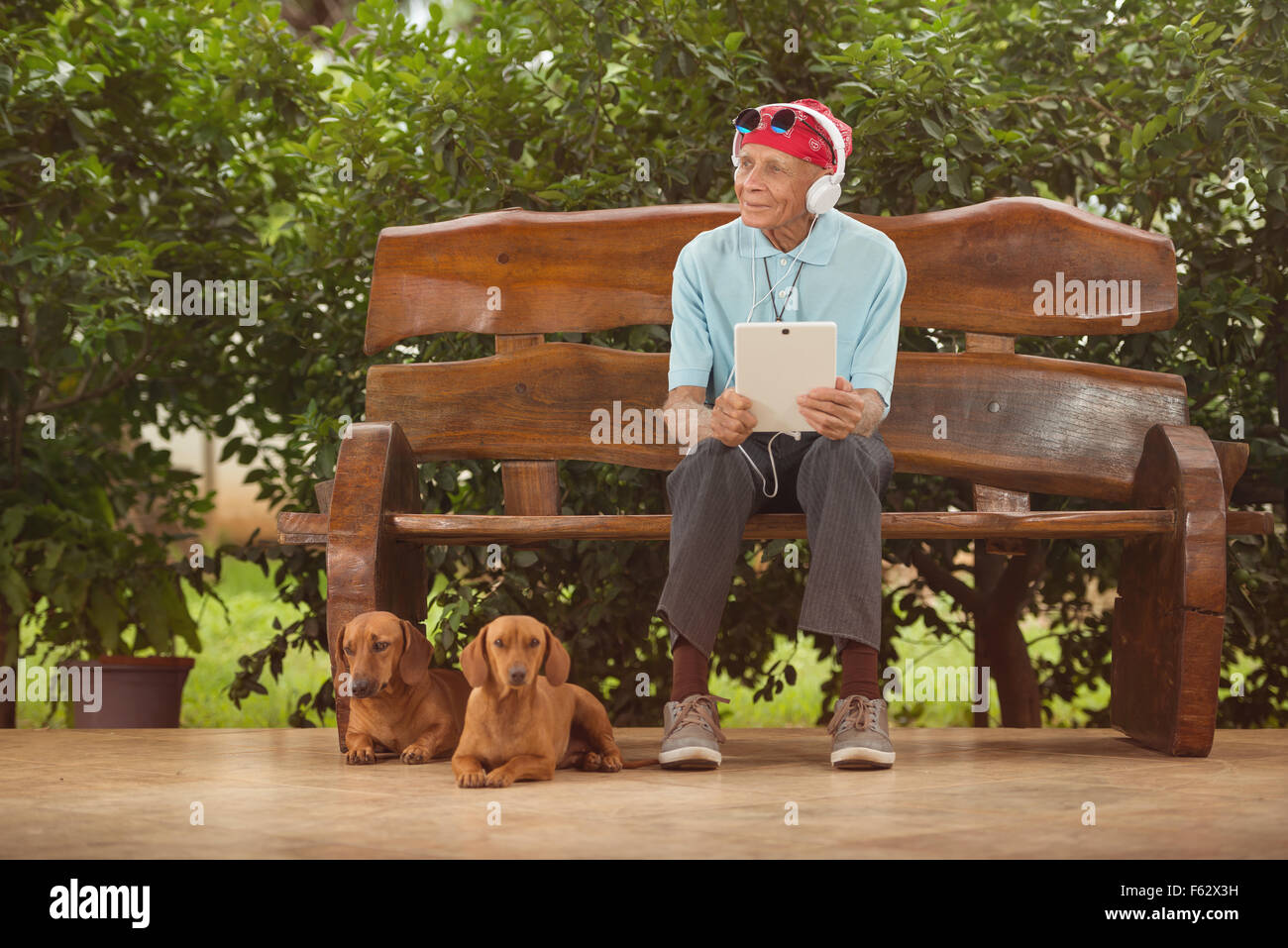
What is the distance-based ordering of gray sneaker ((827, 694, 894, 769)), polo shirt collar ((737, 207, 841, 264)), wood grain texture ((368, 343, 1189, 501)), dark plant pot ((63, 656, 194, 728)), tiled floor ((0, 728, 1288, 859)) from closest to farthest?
tiled floor ((0, 728, 1288, 859))
gray sneaker ((827, 694, 894, 769))
polo shirt collar ((737, 207, 841, 264))
wood grain texture ((368, 343, 1189, 501))
dark plant pot ((63, 656, 194, 728))

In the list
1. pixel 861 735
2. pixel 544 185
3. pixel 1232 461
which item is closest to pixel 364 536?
pixel 861 735

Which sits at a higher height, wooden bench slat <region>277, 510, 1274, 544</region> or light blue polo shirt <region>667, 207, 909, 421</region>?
light blue polo shirt <region>667, 207, 909, 421</region>

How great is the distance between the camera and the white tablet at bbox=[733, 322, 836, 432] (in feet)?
10.0

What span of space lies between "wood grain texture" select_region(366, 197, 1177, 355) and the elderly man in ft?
1.69

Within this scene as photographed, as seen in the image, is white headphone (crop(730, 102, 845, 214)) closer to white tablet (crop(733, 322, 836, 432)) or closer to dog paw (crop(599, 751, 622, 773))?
→ white tablet (crop(733, 322, 836, 432))

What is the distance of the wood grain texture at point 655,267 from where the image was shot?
156 inches

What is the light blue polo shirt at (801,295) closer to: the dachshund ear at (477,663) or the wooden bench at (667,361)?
the wooden bench at (667,361)

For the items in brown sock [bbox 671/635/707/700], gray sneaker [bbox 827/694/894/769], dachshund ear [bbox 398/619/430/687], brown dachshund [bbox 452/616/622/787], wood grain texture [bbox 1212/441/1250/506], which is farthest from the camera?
wood grain texture [bbox 1212/441/1250/506]

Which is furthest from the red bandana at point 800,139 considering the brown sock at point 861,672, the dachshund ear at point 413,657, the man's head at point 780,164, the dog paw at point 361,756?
the dog paw at point 361,756

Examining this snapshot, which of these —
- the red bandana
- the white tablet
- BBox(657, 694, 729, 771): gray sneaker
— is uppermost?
the red bandana

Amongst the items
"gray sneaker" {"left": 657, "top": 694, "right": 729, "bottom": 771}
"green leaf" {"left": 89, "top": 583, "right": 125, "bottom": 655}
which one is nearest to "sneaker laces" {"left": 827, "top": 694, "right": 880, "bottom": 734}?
"gray sneaker" {"left": 657, "top": 694, "right": 729, "bottom": 771}

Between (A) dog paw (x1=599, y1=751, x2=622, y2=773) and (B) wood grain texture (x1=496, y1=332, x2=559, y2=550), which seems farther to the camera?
(B) wood grain texture (x1=496, y1=332, x2=559, y2=550)

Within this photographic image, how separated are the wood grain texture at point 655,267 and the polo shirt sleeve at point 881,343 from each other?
0.59m
